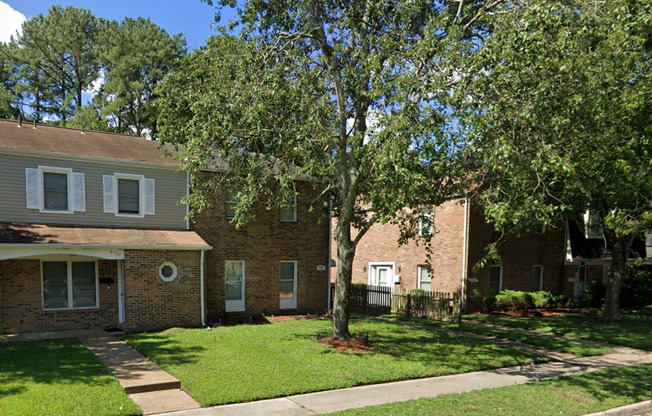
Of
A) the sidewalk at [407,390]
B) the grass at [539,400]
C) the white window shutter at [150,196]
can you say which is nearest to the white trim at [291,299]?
the white window shutter at [150,196]

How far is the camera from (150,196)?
48.8 ft

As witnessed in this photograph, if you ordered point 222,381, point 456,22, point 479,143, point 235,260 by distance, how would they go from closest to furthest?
point 222,381 → point 479,143 → point 456,22 → point 235,260

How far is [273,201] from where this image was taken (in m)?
12.0

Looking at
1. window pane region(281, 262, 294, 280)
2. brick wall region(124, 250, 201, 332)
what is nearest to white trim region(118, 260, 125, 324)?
brick wall region(124, 250, 201, 332)

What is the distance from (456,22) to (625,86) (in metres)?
4.58

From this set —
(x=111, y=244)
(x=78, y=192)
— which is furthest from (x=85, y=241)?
(x=78, y=192)

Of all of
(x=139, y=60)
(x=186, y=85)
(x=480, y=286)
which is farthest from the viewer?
(x=139, y=60)

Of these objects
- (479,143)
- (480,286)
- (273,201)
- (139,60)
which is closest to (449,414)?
(479,143)

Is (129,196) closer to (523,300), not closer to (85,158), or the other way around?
(85,158)

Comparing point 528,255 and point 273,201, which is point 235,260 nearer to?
point 273,201

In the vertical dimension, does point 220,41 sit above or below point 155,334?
above

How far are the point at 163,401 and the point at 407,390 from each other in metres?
4.45

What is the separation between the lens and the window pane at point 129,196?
48.0 feet

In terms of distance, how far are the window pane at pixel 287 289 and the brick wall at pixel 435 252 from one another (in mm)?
5263
